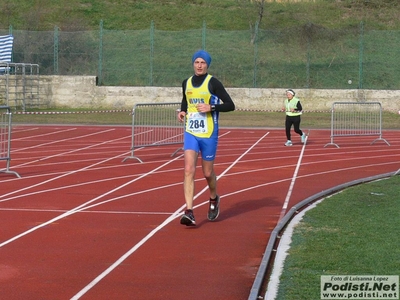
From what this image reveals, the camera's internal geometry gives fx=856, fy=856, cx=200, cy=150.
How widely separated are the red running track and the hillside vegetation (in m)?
29.3

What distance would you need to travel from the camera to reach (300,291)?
689cm

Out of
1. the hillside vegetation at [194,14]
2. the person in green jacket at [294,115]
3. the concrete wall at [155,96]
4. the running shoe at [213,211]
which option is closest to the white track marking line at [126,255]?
the running shoe at [213,211]

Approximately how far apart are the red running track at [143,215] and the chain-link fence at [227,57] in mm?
16232

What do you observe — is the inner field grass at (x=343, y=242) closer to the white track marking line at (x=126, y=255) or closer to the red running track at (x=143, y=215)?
the red running track at (x=143, y=215)

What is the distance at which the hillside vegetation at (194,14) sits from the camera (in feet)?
166

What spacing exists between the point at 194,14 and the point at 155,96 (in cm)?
1698

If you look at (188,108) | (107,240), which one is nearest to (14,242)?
(107,240)

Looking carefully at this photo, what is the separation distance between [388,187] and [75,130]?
15.4 m

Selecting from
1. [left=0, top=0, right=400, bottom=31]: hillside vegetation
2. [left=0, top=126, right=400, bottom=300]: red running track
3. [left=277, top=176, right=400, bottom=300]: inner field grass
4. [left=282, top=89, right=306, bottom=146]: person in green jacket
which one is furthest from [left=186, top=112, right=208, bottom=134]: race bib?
[left=0, top=0, right=400, bottom=31]: hillside vegetation

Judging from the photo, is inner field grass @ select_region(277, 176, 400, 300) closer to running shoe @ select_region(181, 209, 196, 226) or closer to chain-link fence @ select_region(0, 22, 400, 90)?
running shoe @ select_region(181, 209, 196, 226)

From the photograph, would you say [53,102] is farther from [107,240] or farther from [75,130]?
[107,240]

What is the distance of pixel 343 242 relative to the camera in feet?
29.5

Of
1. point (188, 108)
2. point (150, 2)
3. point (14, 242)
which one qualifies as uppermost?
point (150, 2)

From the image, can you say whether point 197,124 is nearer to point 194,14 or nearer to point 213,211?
point 213,211
